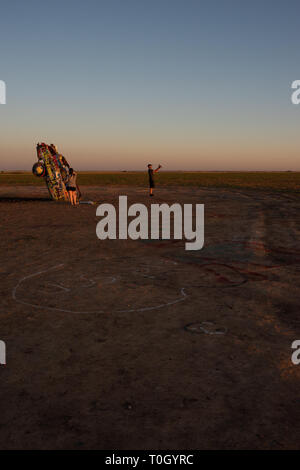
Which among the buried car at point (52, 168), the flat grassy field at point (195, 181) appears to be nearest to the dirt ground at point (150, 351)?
the buried car at point (52, 168)

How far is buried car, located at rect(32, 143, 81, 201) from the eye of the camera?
22.0m

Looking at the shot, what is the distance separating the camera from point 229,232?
13266mm

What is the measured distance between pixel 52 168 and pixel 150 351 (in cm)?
2004

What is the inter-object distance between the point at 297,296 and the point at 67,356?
423cm

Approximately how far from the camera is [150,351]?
465 cm

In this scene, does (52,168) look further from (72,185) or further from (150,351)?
(150,351)

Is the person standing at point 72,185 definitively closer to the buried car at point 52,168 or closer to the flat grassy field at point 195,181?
the buried car at point 52,168

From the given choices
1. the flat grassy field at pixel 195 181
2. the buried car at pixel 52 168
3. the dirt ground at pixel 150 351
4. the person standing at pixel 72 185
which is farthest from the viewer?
the flat grassy field at pixel 195 181

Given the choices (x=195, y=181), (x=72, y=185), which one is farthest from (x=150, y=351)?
(x=195, y=181)

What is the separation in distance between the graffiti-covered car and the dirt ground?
1360cm

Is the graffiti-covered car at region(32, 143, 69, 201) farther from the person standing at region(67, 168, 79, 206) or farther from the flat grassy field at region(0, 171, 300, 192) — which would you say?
the flat grassy field at region(0, 171, 300, 192)

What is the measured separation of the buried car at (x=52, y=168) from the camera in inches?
867

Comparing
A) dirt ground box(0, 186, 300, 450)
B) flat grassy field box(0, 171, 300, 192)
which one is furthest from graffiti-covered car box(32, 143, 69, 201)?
flat grassy field box(0, 171, 300, 192)

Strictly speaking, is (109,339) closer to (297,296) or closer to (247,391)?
(247,391)
